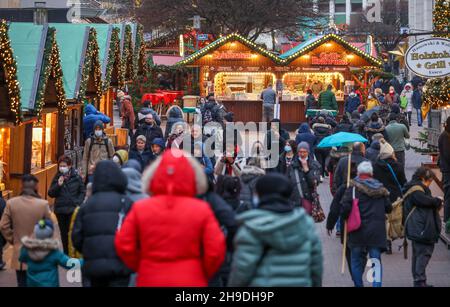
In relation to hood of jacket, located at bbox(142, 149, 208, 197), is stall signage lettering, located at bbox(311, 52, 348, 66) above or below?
above

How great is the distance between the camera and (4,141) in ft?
56.9

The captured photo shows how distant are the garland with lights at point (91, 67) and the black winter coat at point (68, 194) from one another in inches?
328

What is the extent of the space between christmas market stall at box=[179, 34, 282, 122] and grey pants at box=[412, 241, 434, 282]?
27014 millimetres

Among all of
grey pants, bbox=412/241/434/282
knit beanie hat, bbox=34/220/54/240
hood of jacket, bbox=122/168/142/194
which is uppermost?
hood of jacket, bbox=122/168/142/194

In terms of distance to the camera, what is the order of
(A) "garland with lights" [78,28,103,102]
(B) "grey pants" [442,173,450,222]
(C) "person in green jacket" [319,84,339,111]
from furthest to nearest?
1. (C) "person in green jacket" [319,84,339,111]
2. (A) "garland with lights" [78,28,103,102]
3. (B) "grey pants" [442,173,450,222]

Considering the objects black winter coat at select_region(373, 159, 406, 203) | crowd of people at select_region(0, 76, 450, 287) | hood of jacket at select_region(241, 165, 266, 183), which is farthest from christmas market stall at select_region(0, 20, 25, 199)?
black winter coat at select_region(373, 159, 406, 203)

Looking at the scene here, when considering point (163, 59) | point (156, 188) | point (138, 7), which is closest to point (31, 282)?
point (156, 188)

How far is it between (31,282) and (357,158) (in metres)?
7.04

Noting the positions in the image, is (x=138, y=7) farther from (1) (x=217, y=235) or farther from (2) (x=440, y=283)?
(1) (x=217, y=235)

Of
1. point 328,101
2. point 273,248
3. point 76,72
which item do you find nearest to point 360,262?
point 273,248

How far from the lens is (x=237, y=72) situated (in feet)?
130

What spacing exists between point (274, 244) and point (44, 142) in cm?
1356

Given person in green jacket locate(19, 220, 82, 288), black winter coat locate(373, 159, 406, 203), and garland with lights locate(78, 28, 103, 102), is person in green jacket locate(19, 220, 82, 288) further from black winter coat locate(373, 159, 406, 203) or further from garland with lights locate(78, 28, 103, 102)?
garland with lights locate(78, 28, 103, 102)

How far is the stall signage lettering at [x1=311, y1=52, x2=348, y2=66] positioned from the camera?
128 ft
